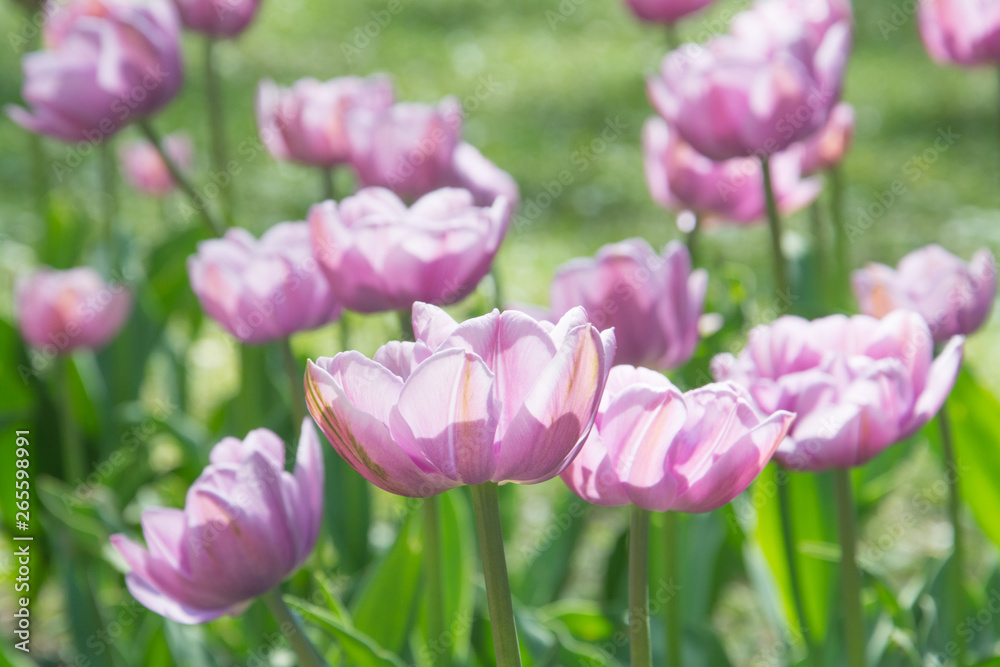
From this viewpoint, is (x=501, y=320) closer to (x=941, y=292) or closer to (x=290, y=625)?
(x=290, y=625)

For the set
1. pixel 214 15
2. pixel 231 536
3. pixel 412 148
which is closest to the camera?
pixel 231 536

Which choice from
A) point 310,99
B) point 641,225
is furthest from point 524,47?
point 310,99

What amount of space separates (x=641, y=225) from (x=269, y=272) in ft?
9.48

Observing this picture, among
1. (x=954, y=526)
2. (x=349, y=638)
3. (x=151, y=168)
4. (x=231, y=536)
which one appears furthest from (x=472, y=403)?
(x=151, y=168)

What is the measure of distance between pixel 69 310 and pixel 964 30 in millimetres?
1218

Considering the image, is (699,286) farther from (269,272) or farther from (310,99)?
(310,99)

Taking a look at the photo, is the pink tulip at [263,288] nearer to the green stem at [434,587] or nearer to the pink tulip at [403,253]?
the pink tulip at [403,253]

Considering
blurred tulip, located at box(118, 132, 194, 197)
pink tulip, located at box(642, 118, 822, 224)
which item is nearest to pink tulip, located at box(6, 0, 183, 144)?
pink tulip, located at box(642, 118, 822, 224)

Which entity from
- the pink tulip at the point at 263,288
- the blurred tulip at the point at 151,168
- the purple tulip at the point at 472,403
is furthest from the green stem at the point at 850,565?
the blurred tulip at the point at 151,168

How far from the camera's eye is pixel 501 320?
0.60 m

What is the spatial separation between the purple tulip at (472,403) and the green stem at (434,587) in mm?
381

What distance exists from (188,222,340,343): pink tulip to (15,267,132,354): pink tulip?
56cm

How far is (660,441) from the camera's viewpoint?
2.09ft

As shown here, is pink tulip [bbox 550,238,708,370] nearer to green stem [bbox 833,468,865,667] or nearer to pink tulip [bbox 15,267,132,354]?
green stem [bbox 833,468,865,667]
